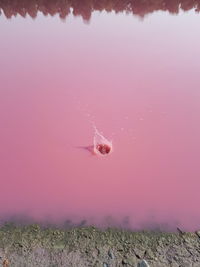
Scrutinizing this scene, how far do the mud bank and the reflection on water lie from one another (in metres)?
6.37

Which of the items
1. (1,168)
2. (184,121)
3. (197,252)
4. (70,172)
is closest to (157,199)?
(197,252)

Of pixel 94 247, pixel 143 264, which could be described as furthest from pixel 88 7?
pixel 143 264

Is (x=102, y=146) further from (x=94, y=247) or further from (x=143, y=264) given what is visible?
(x=143, y=264)

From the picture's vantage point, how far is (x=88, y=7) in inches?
364

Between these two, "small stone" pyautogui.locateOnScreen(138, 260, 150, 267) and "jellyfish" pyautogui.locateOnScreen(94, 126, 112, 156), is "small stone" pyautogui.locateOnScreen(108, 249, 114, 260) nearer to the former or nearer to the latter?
"small stone" pyautogui.locateOnScreen(138, 260, 150, 267)

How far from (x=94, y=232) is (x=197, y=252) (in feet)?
3.67

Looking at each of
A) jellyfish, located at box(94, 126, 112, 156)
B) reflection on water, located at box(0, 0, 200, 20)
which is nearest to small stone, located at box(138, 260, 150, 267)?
jellyfish, located at box(94, 126, 112, 156)

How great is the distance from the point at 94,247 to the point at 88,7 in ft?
24.1

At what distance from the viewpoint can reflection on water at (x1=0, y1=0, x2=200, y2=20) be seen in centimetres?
884

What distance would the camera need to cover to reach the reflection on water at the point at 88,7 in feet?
29.0

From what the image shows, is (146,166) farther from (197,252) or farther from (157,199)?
(197,252)

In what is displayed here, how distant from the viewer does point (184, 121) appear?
518 centimetres

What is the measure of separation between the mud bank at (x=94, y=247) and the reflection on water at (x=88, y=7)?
6.37 metres

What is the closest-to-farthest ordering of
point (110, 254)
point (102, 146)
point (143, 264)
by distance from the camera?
point (143, 264)
point (110, 254)
point (102, 146)
